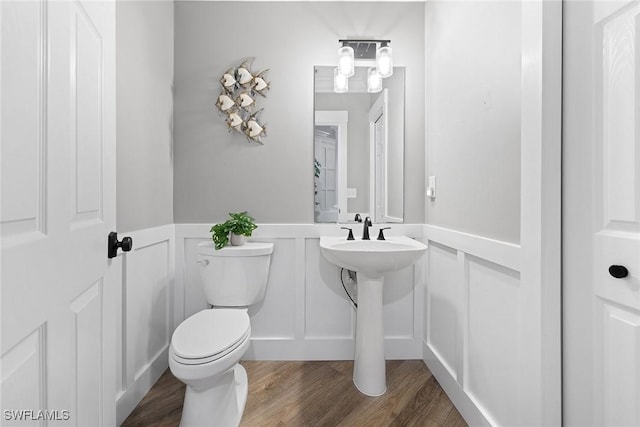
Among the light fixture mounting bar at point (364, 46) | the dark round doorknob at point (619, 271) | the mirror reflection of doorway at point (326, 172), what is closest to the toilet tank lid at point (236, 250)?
the mirror reflection of doorway at point (326, 172)

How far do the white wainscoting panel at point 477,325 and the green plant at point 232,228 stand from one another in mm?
1094

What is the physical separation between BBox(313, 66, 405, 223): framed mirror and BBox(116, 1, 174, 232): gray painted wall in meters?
0.90

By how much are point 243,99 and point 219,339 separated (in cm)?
140

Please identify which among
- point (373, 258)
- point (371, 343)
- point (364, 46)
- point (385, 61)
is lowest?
point (371, 343)

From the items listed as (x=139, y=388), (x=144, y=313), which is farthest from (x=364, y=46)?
(x=139, y=388)

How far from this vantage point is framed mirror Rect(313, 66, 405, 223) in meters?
2.12

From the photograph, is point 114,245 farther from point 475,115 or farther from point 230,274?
point 475,115

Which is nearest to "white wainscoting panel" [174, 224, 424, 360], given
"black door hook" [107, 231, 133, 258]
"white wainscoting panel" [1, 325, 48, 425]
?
"black door hook" [107, 231, 133, 258]

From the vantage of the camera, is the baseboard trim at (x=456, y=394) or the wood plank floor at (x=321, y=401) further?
the wood plank floor at (x=321, y=401)

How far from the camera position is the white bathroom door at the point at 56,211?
551mm

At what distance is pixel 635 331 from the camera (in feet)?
2.81

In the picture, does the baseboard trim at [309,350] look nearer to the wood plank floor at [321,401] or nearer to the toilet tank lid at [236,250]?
the wood plank floor at [321,401]

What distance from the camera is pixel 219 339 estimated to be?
1369 mm

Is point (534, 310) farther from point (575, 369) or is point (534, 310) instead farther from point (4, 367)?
point (4, 367)
